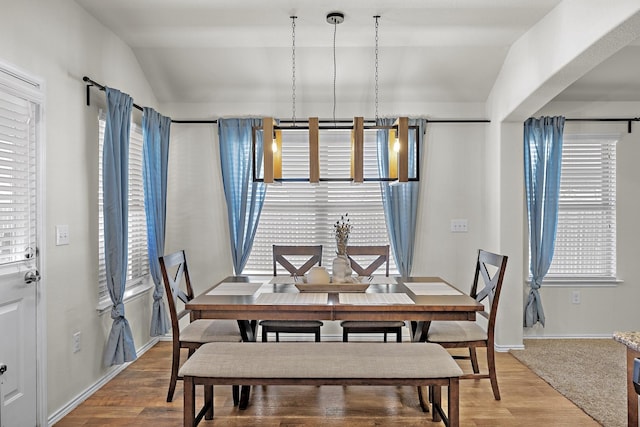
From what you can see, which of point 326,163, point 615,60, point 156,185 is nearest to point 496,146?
point 615,60

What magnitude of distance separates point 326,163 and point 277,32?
1351 mm

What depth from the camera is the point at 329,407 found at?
9.49 ft

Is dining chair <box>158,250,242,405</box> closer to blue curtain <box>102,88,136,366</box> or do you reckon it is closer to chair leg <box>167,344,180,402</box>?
chair leg <box>167,344,180,402</box>

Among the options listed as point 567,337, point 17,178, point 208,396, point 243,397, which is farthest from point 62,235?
point 567,337

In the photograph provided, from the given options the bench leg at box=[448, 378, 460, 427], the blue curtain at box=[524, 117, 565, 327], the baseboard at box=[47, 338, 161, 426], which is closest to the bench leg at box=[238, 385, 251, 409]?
the baseboard at box=[47, 338, 161, 426]

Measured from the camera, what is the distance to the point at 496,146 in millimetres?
4105

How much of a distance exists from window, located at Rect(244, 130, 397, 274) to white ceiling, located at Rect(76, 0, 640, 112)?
0.56m

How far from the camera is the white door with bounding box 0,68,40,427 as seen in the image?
2.29 metres

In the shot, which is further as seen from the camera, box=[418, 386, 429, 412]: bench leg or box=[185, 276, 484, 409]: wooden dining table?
box=[418, 386, 429, 412]: bench leg

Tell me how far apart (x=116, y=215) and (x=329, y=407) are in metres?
1.92

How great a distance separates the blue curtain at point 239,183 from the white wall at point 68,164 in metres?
1.19

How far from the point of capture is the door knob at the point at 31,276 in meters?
2.44

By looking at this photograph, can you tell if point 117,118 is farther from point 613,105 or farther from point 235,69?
point 613,105

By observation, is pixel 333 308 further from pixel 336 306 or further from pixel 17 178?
pixel 17 178
